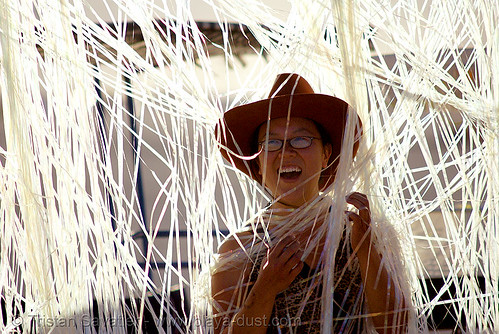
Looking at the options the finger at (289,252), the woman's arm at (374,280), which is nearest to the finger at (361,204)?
the woman's arm at (374,280)

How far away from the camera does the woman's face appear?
1.05 m

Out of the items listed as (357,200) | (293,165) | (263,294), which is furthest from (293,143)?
(263,294)

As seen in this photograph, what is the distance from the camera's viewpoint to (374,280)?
3.25ft

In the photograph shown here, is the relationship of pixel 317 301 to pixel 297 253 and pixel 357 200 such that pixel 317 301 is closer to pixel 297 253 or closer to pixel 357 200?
pixel 297 253

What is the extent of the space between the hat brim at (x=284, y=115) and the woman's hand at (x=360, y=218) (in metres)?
0.14

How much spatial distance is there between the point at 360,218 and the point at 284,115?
26cm

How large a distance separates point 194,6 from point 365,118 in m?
1.48

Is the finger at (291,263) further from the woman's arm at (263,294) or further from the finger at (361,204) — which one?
the finger at (361,204)

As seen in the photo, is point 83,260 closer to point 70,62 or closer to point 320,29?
point 70,62

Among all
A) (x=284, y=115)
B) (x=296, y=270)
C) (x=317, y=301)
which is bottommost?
(x=317, y=301)

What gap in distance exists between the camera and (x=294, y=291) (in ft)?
3.45

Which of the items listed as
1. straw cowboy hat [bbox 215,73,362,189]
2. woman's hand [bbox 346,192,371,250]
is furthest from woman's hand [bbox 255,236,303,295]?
straw cowboy hat [bbox 215,73,362,189]

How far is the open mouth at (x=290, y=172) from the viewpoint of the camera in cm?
105

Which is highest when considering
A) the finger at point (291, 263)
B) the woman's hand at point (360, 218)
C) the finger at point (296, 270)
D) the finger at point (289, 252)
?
the woman's hand at point (360, 218)
